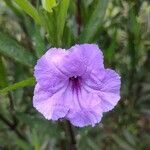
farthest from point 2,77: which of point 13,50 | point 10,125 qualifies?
point 10,125

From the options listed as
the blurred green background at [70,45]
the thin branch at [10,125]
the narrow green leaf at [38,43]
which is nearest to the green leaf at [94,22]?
the blurred green background at [70,45]

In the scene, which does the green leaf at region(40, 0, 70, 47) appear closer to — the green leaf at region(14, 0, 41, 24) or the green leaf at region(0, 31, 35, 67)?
the green leaf at region(14, 0, 41, 24)

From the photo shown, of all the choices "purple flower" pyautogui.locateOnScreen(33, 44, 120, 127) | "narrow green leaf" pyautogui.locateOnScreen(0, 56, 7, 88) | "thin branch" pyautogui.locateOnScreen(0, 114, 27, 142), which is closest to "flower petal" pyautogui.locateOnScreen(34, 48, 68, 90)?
"purple flower" pyautogui.locateOnScreen(33, 44, 120, 127)

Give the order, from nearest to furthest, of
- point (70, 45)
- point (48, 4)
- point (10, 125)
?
point (48, 4) → point (70, 45) → point (10, 125)

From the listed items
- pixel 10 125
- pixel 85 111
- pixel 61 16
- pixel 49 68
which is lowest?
pixel 10 125

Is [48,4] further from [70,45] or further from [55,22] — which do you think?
[70,45]

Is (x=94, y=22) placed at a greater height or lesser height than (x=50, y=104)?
greater

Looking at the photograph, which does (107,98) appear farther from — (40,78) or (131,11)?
(131,11)
